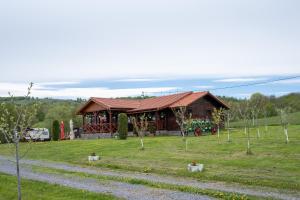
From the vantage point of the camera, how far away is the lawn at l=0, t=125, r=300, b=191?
15562mm

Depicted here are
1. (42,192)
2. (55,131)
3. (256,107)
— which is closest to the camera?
(42,192)

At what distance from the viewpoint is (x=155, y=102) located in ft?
141

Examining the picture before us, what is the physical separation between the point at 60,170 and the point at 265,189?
10113 mm

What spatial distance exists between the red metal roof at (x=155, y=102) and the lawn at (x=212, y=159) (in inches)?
368

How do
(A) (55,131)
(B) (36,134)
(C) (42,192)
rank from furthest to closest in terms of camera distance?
(A) (55,131)
(B) (36,134)
(C) (42,192)

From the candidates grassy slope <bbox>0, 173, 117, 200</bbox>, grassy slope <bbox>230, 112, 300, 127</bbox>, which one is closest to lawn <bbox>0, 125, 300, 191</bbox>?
grassy slope <bbox>0, 173, 117, 200</bbox>

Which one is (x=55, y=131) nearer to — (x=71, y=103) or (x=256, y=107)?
(x=256, y=107)

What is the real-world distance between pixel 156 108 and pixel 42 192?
24.6 meters

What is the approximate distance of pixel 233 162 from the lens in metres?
18.5

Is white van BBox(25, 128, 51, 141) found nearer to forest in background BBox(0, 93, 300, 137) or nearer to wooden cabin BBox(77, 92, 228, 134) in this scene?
forest in background BBox(0, 93, 300, 137)

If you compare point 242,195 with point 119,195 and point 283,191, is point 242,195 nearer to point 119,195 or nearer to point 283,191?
Result: point 283,191

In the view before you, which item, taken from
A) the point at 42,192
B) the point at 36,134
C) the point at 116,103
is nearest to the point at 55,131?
the point at 116,103

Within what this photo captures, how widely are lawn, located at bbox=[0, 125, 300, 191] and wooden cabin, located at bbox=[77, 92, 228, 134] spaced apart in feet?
31.8

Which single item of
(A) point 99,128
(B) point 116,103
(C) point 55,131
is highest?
(B) point 116,103
